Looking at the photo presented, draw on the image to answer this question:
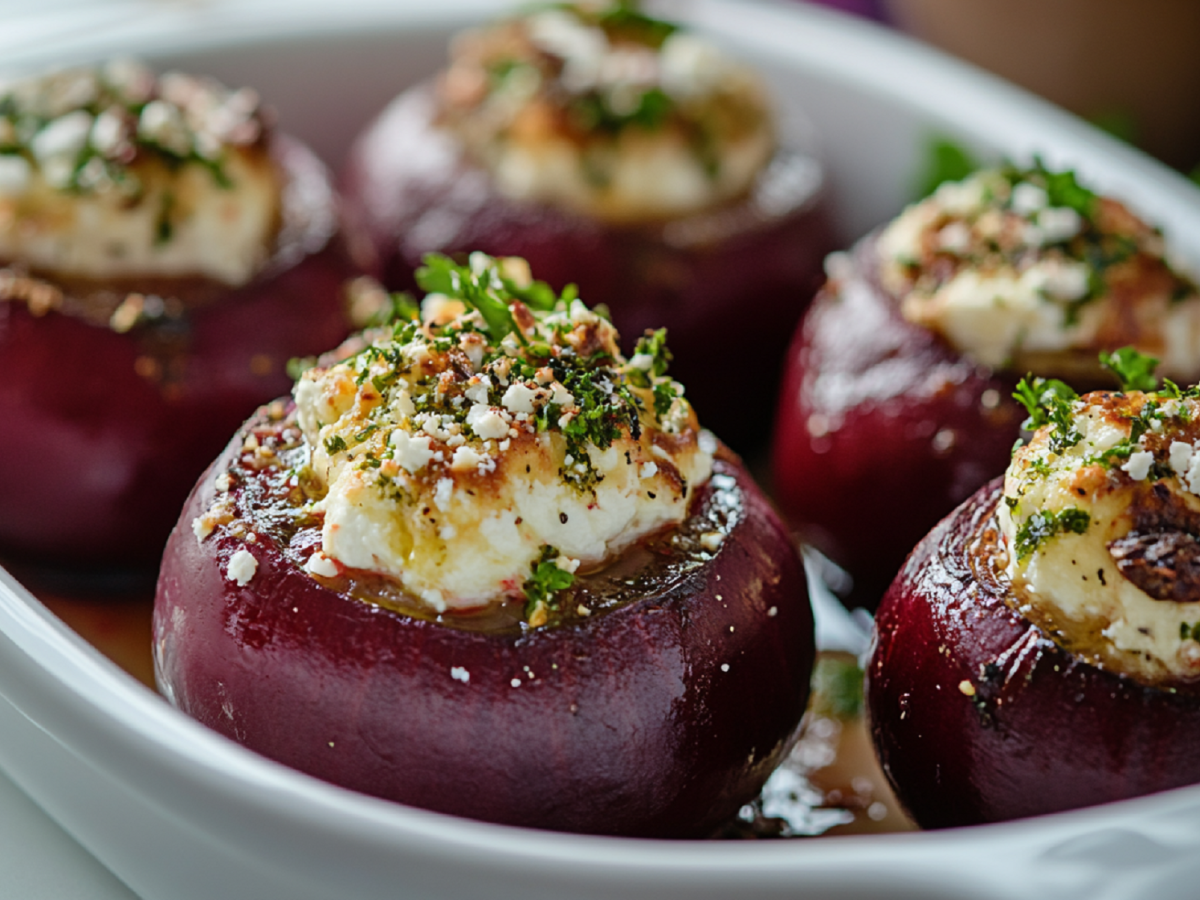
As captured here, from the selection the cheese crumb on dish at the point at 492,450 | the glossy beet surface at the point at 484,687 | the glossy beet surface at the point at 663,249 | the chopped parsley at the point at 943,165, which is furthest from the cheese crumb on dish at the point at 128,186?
the chopped parsley at the point at 943,165

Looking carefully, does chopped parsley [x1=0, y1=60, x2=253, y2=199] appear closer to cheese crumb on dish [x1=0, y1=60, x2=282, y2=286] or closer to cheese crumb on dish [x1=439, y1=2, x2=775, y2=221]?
cheese crumb on dish [x1=0, y1=60, x2=282, y2=286]

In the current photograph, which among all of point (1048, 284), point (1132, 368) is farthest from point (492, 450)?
point (1048, 284)

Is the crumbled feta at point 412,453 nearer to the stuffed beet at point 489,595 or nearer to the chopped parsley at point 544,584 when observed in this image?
the stuffed beet at point 489,595

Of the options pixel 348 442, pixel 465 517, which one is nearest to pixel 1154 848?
pixel 465 517

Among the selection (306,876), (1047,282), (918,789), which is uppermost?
(1047,282)

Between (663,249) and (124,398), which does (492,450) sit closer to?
(124,398)

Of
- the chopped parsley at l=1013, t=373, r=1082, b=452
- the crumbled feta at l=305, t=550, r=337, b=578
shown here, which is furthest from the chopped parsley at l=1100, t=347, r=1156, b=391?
the crumbled feta at l=305, t=550, r=337, b=578

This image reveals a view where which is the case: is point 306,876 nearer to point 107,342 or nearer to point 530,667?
point 530,667
